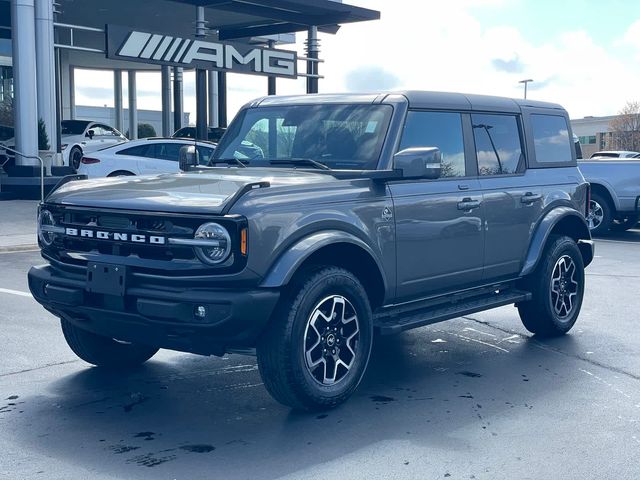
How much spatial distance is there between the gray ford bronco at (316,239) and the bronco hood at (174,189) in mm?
15

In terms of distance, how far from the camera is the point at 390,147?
6.09 meters

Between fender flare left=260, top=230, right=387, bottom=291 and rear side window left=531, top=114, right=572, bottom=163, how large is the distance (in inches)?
111

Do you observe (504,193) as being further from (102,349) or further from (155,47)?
(155,47)

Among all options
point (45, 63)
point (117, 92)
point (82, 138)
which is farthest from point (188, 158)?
point (117, 92)

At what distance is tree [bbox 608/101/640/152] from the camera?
82.9 metres

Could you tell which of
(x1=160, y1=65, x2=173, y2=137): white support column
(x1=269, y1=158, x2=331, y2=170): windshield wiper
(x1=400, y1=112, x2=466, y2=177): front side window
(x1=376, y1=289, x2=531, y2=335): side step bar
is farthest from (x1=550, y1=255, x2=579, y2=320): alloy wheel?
(x1=160, y1=65, x2=173, y2=137): white support column

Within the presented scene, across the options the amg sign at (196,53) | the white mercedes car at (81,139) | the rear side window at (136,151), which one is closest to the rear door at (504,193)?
the rear side window at (136,151)

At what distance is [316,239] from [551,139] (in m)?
3.41

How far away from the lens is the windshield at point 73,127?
25.4 meters

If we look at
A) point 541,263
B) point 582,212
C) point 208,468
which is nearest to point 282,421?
point 208,468

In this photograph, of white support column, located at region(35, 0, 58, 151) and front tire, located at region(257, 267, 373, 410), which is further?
white support column, located at region(35, 0, 58, 151)

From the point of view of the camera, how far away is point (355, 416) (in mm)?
5383

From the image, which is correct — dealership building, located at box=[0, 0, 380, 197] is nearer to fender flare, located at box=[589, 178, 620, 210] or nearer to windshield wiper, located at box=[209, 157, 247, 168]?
fender flare, located at box=[589, 178, 620, 210]

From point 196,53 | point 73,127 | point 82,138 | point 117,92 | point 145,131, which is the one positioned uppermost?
point 117,92
